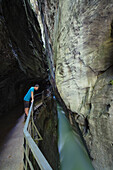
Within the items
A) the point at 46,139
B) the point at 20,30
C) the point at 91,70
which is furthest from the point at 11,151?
the point at 20,30

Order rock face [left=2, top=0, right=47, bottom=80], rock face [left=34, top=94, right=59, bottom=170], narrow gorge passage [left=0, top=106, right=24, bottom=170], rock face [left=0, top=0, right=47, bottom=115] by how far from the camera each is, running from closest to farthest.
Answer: narrow gorge passage [left=0, top=106, right=24, bottom=170] < rock face [left=34, top=94, right=59, bottom=170] < rock face [left=0, top=0, right=47, bottom=115] < rock face [left=2, top=0, right=47, bottom=80]

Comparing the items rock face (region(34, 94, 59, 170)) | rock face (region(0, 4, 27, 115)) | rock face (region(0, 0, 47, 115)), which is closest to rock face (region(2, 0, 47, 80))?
rock face (region(0, 0, 47, 115))

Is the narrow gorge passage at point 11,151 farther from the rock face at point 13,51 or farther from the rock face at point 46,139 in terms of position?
the rock face at point 13,51

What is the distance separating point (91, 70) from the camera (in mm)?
3055

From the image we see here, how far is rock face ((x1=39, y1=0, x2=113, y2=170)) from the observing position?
95.2 inches

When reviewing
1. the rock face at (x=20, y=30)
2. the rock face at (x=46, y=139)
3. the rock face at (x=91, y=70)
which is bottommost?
the rock face at (x=46, y=139)

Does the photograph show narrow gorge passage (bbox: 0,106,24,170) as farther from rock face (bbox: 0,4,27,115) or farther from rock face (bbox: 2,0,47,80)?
rock face (bbox: 2,0,47,80)

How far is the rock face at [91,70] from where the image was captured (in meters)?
2.42

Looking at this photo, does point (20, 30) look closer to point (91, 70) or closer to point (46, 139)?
point (91, 70)

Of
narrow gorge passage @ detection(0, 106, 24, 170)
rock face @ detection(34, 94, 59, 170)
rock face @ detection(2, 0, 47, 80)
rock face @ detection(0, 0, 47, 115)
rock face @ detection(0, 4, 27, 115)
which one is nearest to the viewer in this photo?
narrow gorge passage @ detection(0, 106, 24, 170)

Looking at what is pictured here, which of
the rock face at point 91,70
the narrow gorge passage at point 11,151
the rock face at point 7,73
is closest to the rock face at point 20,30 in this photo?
the rock face at point 7,73

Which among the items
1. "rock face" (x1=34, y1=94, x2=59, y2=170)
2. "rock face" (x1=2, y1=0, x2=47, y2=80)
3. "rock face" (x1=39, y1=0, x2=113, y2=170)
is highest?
"rock face" (x1=2, y1=0, x2=47, y2=80)

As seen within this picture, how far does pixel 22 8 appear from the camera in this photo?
6.61 m

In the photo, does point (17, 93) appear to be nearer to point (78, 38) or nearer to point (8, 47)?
point (8, 47)
